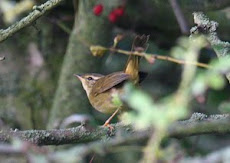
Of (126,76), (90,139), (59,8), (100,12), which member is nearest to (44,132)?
(90,139)

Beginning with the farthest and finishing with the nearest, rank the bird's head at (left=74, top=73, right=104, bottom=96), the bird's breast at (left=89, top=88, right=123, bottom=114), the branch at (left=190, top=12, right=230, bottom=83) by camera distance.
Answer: the bird's head at (left=74, top=73, right=104, bottom=96), the bird's breast at (left=89, top=88, right=123, bottom=114), the branch at (left=190, top=12, right=230, bottom=83)

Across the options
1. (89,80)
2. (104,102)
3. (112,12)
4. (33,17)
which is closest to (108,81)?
(104,102)

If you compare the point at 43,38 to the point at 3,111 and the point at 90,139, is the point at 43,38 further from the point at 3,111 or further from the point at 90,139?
the point at 90,139

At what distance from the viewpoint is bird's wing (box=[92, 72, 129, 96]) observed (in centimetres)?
342

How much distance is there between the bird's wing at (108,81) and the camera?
3.42 meters

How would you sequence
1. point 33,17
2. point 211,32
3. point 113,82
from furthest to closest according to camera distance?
point 113,82
point 33,17
point 211,32

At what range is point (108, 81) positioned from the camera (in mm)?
3604

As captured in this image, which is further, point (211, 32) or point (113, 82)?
point (113, 82)

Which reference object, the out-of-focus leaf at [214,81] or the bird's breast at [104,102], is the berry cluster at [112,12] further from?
the out-of-focus leaf at [214,81]

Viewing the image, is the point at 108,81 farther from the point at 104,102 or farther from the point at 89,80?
the point at 89,80

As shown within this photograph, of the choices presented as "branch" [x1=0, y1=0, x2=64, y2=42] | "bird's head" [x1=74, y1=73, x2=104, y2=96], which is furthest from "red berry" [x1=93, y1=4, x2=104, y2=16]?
"branch" [x1=0, y1=0, x2=64, y2=42]

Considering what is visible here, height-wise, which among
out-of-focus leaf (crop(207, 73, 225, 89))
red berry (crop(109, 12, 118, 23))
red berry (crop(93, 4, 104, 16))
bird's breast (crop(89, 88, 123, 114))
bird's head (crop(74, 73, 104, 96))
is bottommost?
out-of-focus leaf (crop(207, 73, 225, 89))

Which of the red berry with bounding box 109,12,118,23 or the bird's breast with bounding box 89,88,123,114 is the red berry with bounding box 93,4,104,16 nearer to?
the red berry with bounding box 109,12,118,23

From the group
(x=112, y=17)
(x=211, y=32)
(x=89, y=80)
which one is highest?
(x=112, y=17)
